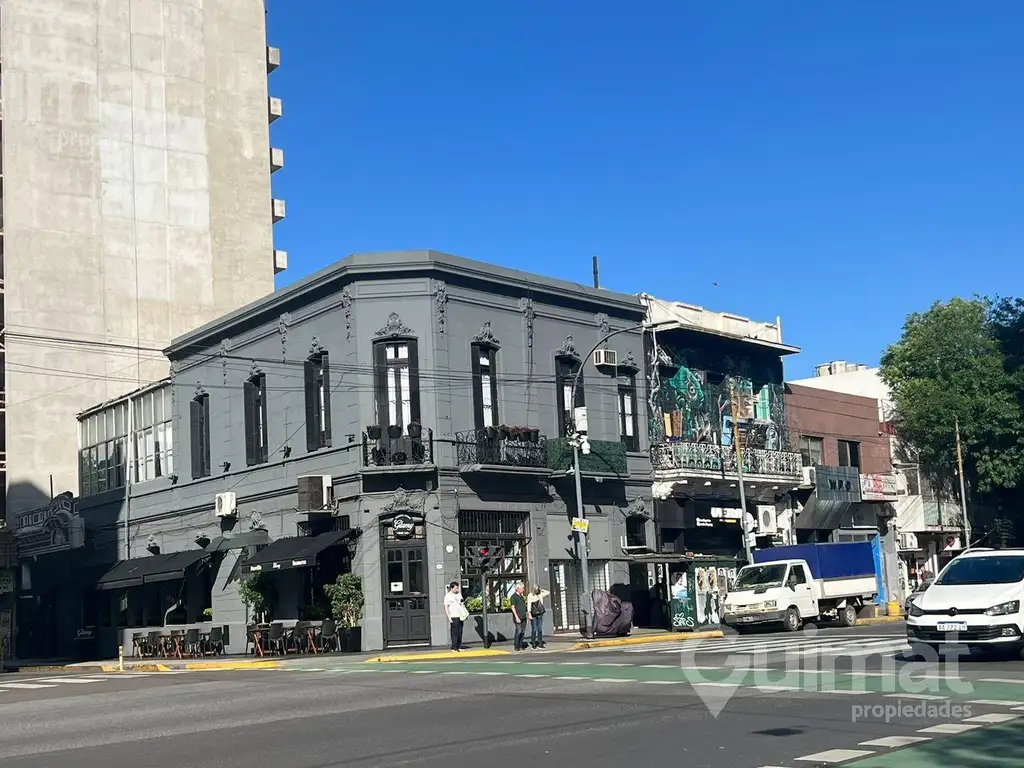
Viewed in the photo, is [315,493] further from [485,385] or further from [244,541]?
[485,385]

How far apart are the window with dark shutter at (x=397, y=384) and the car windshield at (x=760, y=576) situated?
9920 millimetres

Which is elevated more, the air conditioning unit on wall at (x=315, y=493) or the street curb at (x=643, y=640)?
the air conditioning unit on wall at (x=315, y=493)

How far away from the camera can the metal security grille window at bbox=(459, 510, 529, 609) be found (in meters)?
33.9

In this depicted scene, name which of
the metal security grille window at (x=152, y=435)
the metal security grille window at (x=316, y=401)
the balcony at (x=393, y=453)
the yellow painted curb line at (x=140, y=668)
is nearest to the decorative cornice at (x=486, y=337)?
the balcony at (x=393, y=453)

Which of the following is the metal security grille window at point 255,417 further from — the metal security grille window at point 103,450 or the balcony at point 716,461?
the balcony at point 716,461

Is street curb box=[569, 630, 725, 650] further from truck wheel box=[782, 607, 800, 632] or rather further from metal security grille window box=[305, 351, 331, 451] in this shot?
metal security grille window box=[305, 351, 331, 451]

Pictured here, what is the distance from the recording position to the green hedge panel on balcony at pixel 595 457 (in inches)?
1409

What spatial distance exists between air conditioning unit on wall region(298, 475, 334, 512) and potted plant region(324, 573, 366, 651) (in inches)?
81.5

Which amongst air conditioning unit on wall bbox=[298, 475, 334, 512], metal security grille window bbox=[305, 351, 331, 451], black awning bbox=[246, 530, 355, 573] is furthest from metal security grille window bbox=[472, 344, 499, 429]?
black awning bbox=[246, 530, 355, 573]

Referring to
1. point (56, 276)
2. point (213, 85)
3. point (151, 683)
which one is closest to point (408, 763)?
point (151, 683)

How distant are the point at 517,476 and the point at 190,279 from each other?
103 ft

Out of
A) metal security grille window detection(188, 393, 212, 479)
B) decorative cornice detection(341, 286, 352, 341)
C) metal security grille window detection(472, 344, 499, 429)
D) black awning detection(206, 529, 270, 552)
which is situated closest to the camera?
decorative cornice detection(341, 286, 352, 341)

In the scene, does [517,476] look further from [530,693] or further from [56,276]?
[56,276]

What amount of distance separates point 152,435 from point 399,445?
15.3 metres
